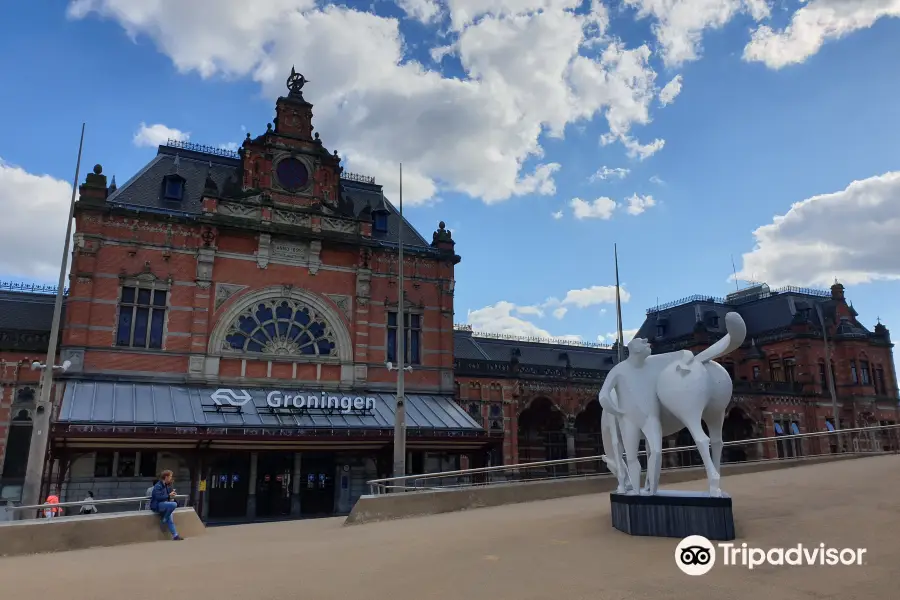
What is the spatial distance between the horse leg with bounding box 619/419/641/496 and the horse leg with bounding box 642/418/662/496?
264 mm

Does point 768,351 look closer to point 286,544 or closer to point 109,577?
point 286,544

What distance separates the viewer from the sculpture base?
361 inches

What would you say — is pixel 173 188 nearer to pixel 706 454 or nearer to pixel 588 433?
pixel 706 454

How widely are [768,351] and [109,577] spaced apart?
48.6 metres

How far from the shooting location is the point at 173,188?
27969 mm

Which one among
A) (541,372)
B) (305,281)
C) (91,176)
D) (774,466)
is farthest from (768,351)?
(91,176)

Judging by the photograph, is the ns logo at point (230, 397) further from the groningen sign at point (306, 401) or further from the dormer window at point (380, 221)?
the dormer window at point (380, 221)

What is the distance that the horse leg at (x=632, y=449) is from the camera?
10.8m

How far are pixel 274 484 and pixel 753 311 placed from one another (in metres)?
41.4

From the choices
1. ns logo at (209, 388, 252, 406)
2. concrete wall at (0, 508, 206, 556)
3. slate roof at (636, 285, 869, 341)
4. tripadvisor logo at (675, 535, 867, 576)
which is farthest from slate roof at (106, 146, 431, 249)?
slate roof at (636, 285, 869, 341)

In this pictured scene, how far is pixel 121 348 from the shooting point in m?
24.9

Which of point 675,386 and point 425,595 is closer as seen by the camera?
point 425,595

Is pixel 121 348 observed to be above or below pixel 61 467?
above

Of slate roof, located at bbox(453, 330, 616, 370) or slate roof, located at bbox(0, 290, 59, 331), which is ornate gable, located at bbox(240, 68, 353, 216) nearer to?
slate roof, located at bbox(0, 290, 59, 331)
